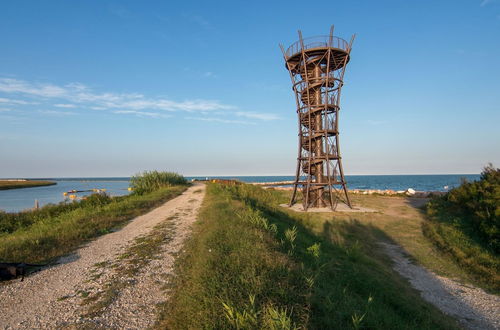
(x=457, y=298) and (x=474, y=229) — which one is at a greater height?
(x=474, y=229)

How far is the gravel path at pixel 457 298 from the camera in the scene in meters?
6.89

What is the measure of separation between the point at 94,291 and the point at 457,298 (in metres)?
10.6

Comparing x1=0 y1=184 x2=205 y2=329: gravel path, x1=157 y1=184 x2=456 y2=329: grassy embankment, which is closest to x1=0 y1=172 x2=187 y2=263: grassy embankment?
x1=0 y1=184 x2=205 y2=329: gravel path

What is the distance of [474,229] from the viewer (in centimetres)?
1438

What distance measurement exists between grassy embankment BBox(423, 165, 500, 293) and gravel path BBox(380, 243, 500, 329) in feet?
3.63

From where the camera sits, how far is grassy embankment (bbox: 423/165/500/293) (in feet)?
34.3

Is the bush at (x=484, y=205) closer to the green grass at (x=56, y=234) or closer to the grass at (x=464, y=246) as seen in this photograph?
the grass at (x=464, y=246)

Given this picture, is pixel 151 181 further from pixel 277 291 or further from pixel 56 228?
pixel 277 291

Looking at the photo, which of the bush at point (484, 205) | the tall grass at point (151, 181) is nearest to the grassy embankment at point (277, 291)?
the bush at point (484, 205)

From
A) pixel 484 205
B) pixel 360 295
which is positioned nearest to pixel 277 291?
pixel 360 295

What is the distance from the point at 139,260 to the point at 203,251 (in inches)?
77.4

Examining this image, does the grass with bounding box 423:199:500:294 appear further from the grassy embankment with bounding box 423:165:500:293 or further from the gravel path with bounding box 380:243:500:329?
the gravel path with bounding box 380:243:500:329

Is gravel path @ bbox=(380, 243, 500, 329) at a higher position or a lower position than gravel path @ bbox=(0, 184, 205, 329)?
lower

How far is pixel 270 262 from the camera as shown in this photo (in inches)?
238
